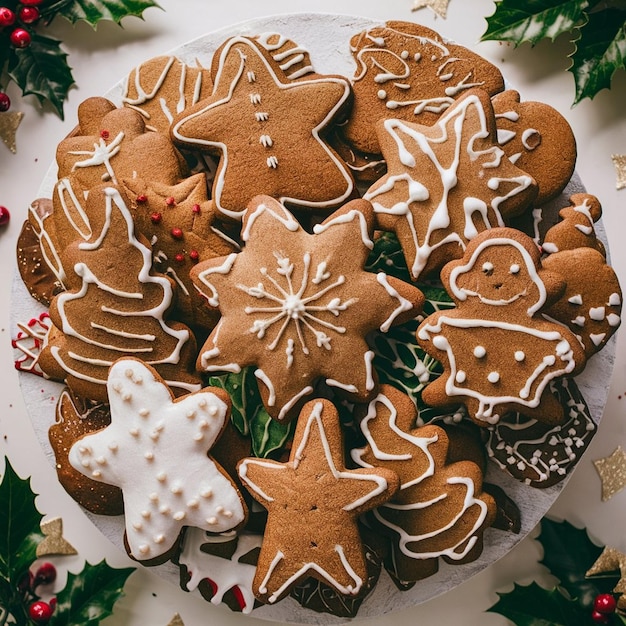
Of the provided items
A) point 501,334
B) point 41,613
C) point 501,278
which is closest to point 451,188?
point 501,278

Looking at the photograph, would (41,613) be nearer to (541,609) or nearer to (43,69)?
(541,609)

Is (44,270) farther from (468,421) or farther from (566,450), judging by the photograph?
(566,450)

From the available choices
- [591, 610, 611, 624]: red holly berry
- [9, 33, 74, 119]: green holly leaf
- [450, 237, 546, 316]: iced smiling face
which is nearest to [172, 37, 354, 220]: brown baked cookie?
[450, 237, 546, 316]: iced smiling face

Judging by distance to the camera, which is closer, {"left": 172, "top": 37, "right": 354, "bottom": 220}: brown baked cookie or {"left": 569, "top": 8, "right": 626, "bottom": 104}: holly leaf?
{"left": 172, "top": 37, "right": 354, "bottom": 220}: brown baked cookie

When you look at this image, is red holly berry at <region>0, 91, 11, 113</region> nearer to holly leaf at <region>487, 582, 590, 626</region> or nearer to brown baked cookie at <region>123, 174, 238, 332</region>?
brown baked cookie at <region>123, 174, 238, 332</region>

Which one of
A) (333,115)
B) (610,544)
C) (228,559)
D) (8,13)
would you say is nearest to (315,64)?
(333,115)

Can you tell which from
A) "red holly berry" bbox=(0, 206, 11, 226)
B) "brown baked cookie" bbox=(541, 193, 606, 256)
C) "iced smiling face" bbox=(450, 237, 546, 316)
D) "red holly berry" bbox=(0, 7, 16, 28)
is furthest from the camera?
"red holly berry" bbox=(0, 206, 11, 226)
